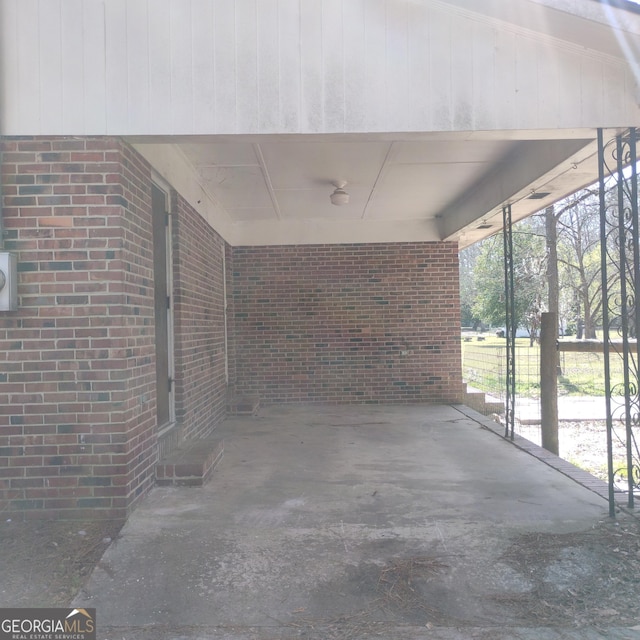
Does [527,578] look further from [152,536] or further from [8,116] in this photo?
[8,116]

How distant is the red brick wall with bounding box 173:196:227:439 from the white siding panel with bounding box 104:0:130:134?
175 cm

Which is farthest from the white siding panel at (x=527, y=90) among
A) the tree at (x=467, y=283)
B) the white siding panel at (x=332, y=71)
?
the tree at (x=467, y=283)

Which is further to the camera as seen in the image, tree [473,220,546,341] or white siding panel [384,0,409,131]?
tree [473,220,546,341]

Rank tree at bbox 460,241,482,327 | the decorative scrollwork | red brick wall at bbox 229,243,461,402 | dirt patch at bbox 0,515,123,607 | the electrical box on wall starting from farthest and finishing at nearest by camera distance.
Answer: tree at bbox 460,241,482,327 < red brick wall at bbox 229,243,461,402 < the decorative scrollwork < the electrical box on wall < dirt patch at bbox 0,515,123,607

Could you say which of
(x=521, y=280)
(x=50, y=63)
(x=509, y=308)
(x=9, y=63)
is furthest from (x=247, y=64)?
(x=521, y=280)

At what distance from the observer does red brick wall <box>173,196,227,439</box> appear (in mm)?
5527

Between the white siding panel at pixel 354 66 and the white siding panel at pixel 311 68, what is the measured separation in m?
0.20

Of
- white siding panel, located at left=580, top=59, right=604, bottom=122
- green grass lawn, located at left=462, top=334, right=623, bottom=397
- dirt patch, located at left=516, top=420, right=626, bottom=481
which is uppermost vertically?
white siding panel, located at left=580, top=59, right=604, bottom=122

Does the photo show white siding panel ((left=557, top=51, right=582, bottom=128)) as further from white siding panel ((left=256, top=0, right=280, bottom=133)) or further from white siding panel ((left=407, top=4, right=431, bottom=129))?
white siding panel ((left=256, top=0, right=280, bottom=133))

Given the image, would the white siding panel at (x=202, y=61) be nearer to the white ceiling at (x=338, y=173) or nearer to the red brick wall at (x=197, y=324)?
the white ceiling at (x=338, y=173)

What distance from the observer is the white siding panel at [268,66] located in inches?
152

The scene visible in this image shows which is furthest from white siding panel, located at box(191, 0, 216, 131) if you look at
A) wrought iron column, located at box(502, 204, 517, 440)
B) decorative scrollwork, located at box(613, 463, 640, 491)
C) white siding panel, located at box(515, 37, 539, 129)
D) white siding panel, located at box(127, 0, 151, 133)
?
wrought iron column, located at box(502, 204, 517, 440)

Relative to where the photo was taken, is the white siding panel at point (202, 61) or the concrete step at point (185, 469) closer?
the white siding panel at point (202, 61)

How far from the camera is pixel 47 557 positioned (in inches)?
130
